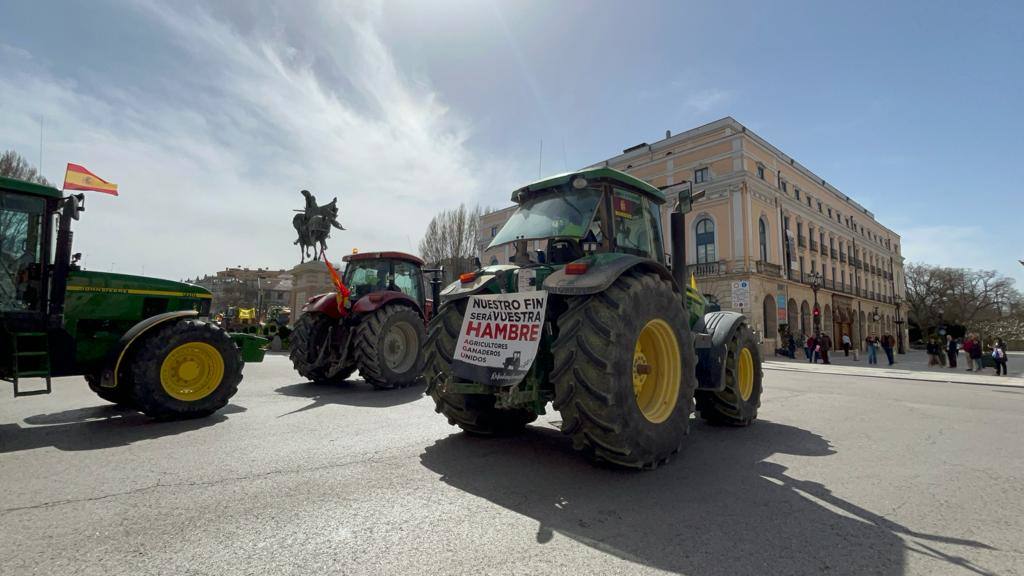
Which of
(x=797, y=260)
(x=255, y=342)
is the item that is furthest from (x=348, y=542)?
(x=797, y=260)

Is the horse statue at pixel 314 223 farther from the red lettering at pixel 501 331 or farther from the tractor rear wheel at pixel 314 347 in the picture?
the red lettering at pixel 501 331

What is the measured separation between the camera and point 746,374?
5633 mm

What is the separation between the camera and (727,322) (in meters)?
5.04

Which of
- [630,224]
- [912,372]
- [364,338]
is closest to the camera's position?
[630,224]

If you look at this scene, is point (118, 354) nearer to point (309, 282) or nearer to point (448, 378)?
point (448, 378)

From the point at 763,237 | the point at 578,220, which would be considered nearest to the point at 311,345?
the point at 578,220

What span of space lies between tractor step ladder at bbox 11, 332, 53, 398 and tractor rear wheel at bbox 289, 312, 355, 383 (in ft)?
12.4

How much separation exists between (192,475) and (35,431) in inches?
108

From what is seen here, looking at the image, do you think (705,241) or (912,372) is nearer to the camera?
(912,372)

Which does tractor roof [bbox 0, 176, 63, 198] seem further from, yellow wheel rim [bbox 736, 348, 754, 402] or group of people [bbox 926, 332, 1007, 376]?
group of people [bbox 926, 332, 1007, 376]

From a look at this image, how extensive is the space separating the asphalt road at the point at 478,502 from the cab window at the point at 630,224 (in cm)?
183

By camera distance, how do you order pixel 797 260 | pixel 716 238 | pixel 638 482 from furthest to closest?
pixel 797 260
pixel 716 238
pixel 638 482

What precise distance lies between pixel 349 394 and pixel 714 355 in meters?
5.28

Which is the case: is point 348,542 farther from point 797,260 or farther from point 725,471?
point 797,260
